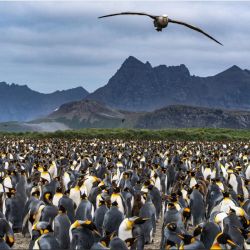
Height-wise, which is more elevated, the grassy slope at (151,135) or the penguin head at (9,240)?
the grassy slope at (151,135)

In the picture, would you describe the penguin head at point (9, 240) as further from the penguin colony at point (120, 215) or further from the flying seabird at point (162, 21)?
the flying seabird at point (162, 21)

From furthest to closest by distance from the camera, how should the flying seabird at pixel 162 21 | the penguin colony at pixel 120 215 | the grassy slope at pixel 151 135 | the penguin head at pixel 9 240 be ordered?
the grassy slope at pixel 151 135
the flying seabird at pixel 162 21
the penguin head at pixel 9 240
the penguin colony at pixel 120 215

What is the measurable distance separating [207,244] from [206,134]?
165 feet

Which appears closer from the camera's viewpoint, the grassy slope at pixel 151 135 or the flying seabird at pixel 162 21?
the flying seabird at pixel 162 21

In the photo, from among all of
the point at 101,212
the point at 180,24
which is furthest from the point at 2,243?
the point at 180,24

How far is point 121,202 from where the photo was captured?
1097 cm

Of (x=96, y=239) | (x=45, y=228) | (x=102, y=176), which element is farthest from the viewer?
(x=102, y=176)

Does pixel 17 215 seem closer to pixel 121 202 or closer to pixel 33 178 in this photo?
pixel 121 202

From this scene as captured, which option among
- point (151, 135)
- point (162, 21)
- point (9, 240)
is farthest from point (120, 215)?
point (151, 135)

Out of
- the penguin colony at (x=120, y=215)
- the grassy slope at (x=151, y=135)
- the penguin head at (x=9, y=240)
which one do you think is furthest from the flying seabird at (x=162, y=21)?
the grassy slope at (x=151, y=135)

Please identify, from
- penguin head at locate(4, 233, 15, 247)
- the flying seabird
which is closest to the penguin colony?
penguin head at locate(4, 233, 15, 247)

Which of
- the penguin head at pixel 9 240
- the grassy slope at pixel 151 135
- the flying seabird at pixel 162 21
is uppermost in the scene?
the flying seabird at pixel 162 21

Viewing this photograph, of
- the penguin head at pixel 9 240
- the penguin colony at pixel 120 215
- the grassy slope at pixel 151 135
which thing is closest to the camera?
the penguin colony at pixel 120 215

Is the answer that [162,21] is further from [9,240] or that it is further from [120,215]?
[9,240]
